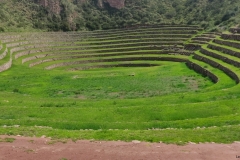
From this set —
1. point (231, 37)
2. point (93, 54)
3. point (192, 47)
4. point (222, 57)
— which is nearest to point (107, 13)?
point (93, 54)

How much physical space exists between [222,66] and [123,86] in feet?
38.0

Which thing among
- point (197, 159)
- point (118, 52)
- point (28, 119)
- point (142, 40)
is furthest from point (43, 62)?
point (197, 159)

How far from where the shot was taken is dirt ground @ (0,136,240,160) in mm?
10914

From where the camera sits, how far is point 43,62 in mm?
51406

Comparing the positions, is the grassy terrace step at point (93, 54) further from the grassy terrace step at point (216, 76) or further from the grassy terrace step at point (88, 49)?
the grassy terrace step at point (216, 76)

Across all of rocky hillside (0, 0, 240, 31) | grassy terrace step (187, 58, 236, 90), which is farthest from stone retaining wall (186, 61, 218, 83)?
rocky hillside (0, 0, 240, 31)

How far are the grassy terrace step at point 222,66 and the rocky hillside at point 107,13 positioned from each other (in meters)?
20.6

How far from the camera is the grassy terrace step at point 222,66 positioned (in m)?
30.0

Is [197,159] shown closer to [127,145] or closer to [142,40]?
[127,145]

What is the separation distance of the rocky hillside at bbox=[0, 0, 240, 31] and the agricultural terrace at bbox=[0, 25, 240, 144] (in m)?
5.43

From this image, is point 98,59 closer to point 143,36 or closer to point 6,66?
point 143,36

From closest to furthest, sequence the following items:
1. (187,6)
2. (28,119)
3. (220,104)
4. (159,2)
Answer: (28,119) → (220,104) → (187,6) → (159,2)

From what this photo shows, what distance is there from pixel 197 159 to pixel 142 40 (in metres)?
51.8

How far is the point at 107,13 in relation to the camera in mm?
81250
